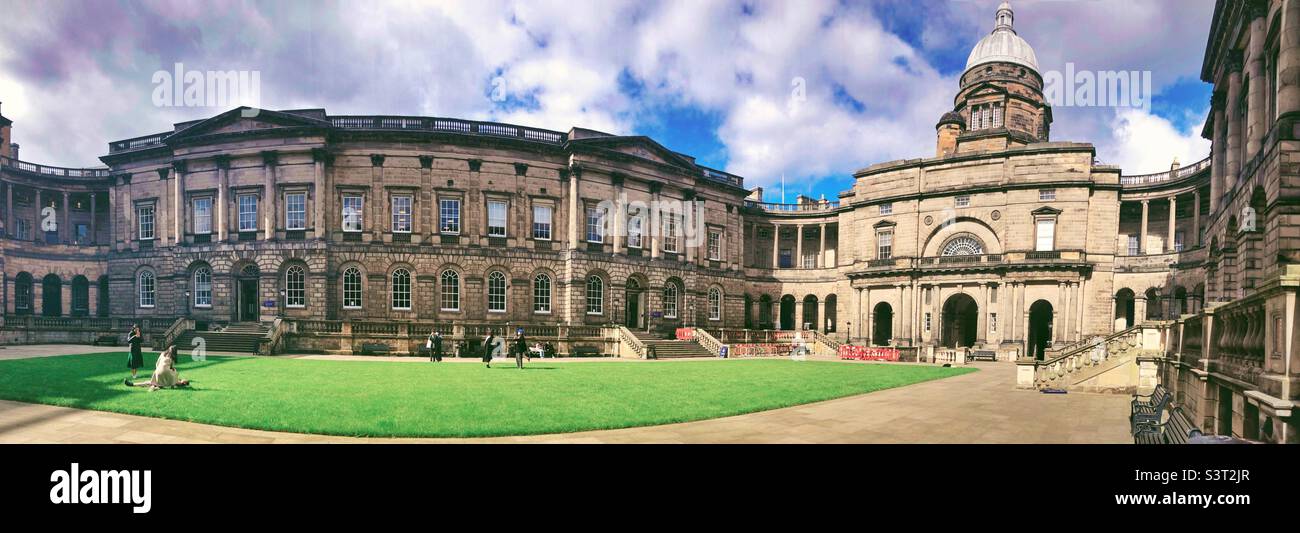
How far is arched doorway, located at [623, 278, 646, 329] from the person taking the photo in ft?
121

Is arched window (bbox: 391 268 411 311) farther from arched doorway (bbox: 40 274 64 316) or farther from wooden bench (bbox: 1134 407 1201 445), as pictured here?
→ wooden bench (bbox: 1134 407 1201 445)

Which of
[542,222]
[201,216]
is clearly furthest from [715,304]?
[201,216]

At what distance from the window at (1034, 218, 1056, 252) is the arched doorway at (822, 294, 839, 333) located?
1537 cm

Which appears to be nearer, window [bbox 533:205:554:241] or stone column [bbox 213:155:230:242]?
stone column [bbox 213:155:230:242]

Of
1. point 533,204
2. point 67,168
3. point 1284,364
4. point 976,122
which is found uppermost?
point 976,122

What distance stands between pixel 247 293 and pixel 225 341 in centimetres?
621

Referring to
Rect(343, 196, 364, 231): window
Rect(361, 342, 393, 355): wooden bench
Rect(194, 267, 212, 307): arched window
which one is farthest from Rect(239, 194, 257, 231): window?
Rect(361, 342, 393, 355): wooden bench

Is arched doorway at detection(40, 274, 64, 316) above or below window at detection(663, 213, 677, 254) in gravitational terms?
below

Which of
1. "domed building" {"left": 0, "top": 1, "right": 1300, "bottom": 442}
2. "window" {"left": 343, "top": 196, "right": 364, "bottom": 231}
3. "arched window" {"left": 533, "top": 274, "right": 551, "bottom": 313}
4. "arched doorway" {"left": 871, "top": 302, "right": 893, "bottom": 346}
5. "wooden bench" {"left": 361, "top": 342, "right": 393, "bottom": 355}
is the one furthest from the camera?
"arched doorway" {"left": 871, "top": 302, "right": 893, "bottom": 346}
